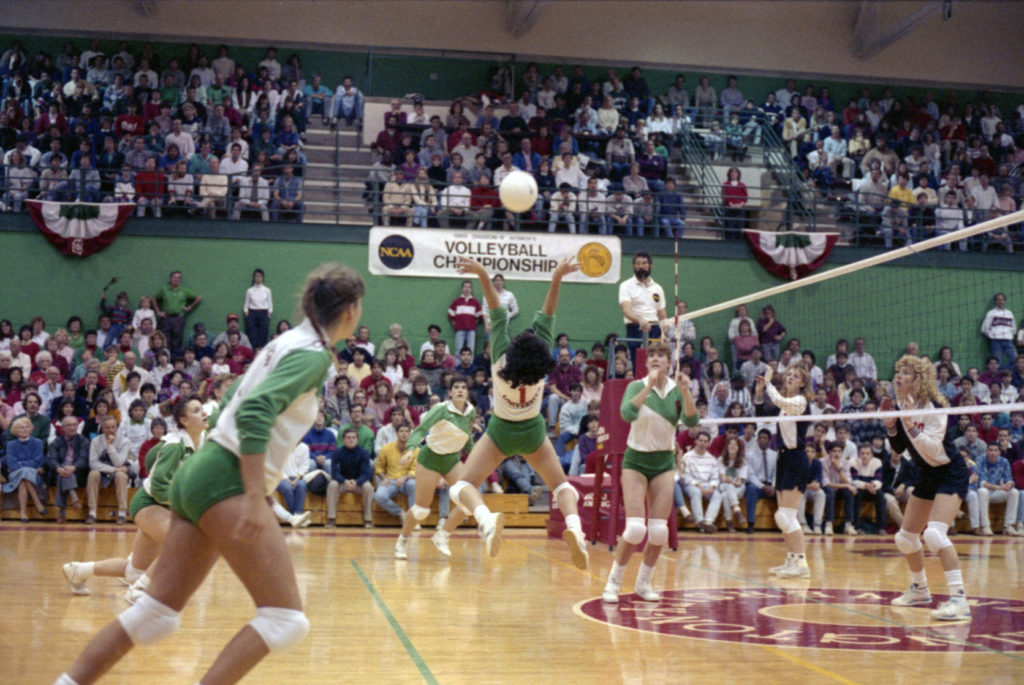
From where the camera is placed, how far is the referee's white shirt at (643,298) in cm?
1087

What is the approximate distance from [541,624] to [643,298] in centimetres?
519

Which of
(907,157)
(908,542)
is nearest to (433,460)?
(908,542)

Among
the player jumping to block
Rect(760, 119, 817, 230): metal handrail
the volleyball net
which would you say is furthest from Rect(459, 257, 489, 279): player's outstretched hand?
Rect(760, 119, 817, 230): metal handrail

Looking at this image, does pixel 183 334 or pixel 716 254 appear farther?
pixel 716 254

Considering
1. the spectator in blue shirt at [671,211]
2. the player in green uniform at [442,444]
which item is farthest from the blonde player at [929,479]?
the spectator in blue shirt at [671,211]

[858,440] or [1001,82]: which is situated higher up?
[1001,82]

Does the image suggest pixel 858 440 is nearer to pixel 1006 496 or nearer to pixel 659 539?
pixel 1006 496

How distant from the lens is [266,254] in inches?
739

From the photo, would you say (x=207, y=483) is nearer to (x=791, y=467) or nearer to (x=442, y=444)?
(x=442, y=444)

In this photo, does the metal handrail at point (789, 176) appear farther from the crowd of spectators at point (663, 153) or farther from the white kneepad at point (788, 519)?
the white kneepad at point (788, 519)

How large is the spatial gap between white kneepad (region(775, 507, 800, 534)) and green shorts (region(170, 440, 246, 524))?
7368 millimetres

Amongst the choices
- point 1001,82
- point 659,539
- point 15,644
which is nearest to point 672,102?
point 1001,82

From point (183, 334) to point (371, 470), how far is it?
18.8ft

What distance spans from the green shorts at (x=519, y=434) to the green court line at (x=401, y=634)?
1.33 meters
